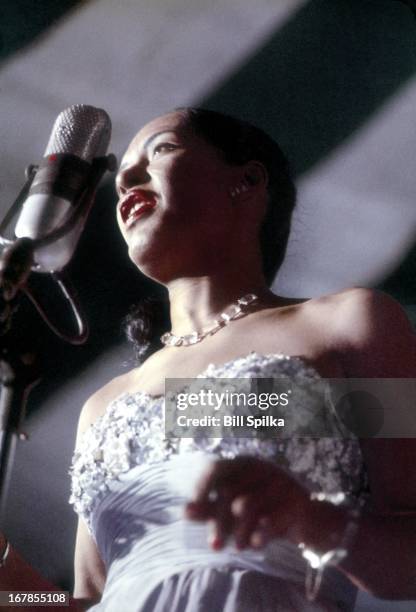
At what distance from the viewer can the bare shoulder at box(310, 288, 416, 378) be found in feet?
1.87

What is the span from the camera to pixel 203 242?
0.72 metres

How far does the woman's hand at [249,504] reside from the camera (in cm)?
34

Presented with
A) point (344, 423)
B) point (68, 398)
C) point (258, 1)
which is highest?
point (258, 1)

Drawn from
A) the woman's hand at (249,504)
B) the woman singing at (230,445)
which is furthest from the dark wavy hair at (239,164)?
the woman's hand at (249,504)

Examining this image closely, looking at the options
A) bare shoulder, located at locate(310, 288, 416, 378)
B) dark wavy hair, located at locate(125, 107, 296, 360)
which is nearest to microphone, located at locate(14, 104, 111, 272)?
dark wavy hair, located at locate(125, 107, 296, 360)

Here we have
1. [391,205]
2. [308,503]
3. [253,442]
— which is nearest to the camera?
[308,503]

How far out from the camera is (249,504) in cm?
35

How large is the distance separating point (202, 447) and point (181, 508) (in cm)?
5

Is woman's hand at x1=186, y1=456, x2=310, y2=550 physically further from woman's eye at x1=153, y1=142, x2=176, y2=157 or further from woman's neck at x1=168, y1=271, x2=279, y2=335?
woman's eye at x1=153, y1=142, x2=176, y2=157

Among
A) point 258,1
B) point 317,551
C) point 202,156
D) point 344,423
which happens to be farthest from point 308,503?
point 258,1

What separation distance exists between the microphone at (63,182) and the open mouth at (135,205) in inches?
2.7

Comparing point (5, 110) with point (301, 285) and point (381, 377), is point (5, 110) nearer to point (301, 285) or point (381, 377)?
point (301, 285)

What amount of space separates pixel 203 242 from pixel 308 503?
0.35 m

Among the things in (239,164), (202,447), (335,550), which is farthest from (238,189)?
(335,550)
